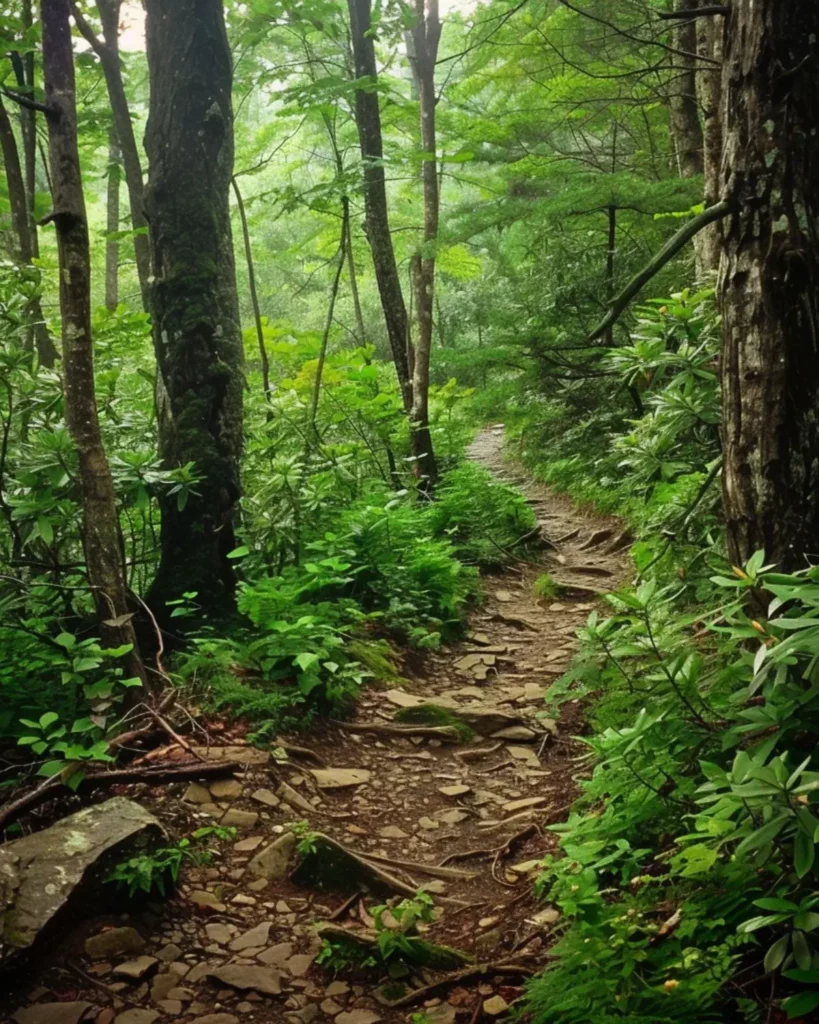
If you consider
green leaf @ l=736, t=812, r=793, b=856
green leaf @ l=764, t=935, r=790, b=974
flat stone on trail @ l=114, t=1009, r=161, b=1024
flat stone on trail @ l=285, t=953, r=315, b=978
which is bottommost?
flat stone on trail @ l=285, t=953, r=315, b=978

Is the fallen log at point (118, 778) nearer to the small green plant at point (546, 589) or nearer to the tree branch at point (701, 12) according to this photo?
the tree branch at point (701, 12)

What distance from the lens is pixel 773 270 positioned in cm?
301

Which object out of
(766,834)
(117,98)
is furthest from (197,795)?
(117,98)

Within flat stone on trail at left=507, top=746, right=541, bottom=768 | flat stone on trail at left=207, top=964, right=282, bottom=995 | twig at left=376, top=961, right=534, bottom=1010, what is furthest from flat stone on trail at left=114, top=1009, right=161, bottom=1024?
flat stone on trail at left=507, top=746, right=541, bottom=768

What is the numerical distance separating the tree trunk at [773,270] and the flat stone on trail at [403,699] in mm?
2806

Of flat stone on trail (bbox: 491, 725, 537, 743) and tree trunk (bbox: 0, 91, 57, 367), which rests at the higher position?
tree trunk (bbox: 0, 91, 57, 367)

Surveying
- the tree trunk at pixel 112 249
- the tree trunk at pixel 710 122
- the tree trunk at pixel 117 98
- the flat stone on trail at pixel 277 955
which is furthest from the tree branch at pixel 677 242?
the tree trunk at pixel 112 249

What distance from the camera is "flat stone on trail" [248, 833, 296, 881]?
3504 mm

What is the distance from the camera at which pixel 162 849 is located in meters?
3.29

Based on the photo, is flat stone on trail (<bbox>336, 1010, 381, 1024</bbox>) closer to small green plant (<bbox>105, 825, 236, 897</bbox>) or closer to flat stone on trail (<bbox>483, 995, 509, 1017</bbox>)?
flat stone on trail (<bbox>483, 995, 509, 1017</bbox>)

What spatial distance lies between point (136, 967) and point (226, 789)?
116cm

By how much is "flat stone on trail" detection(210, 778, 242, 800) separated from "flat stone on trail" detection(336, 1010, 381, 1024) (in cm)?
142

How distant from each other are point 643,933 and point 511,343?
8272mm

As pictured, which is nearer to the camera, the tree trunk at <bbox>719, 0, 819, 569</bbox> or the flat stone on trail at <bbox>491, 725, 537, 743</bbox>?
the tree trunk at <bbox>719, 0, 819, 569</bbox>
